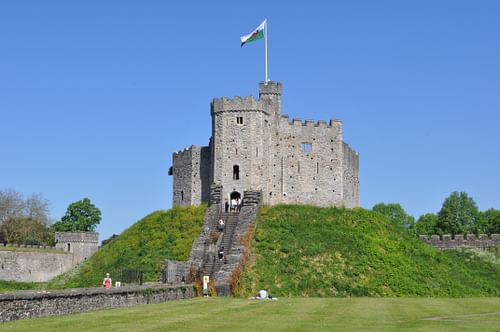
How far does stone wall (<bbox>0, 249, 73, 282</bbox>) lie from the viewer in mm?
71938

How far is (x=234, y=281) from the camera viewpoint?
4341 centimetres

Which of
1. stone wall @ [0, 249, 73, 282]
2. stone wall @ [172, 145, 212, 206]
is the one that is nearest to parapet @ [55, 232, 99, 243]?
stone wall @ [0, 249, 73, 282]

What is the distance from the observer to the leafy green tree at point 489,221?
10381 centimetres

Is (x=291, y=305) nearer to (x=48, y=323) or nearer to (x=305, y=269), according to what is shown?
(x=48, y=323)

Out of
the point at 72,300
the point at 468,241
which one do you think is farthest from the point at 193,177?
the point at 72,300

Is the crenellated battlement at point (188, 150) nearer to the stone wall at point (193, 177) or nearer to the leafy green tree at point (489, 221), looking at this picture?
the stone wall at point (193, 177)

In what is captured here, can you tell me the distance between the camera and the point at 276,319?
24906 mm

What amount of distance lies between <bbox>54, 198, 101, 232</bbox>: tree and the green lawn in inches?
3257

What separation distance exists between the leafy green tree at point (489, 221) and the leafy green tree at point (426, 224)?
6692mm

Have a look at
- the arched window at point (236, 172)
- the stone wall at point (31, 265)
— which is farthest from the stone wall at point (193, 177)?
the stone wall at point (31, 265)

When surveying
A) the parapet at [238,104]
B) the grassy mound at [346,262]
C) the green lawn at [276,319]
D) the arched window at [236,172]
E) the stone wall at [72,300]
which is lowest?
the green lawn at [276,319]

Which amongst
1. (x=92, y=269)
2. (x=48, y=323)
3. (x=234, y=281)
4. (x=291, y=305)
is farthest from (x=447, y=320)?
(x=92, y=269)

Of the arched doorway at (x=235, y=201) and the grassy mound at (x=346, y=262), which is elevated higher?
the arched doorway at (x=235, y=201)

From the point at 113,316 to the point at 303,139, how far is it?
36546mm
